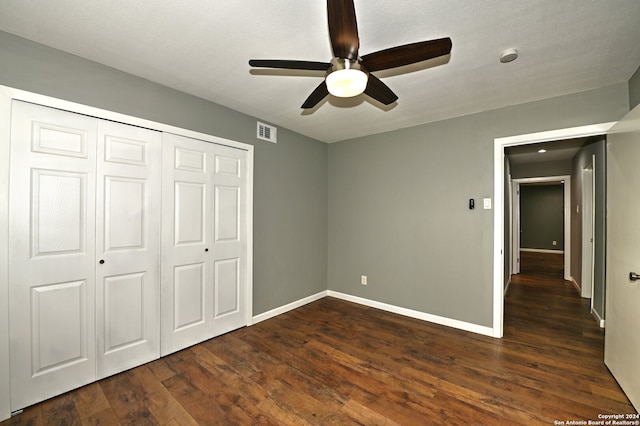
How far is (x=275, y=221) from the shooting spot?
11.9 feet

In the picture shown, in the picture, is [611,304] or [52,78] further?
[611,304]

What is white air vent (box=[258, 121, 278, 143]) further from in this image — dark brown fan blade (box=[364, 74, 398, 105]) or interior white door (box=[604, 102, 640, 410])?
interior white door (box=[604, 102, 640, 410])

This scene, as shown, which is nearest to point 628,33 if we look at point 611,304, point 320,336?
point 611,304

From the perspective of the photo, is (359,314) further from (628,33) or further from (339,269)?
(628,33)

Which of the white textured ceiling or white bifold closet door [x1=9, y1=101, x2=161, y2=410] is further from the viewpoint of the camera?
white bifold closet door [x1=9, y1=101, x2=161, y2=410]

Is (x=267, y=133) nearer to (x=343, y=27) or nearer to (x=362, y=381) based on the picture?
(x=343, y=27)

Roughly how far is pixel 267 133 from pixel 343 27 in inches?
92.0

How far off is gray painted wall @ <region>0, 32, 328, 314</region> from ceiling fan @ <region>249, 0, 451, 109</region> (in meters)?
1.49

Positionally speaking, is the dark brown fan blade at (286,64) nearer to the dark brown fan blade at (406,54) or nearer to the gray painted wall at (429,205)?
the dark brown fan blade at (406,54)

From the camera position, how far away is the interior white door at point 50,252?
1.84m

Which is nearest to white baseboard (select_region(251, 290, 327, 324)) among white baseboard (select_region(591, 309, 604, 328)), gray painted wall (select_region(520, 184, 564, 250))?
white baseboard (select_region(591, 309, 604, 328))

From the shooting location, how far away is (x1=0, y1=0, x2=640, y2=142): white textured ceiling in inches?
61.3

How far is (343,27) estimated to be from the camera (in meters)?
1.30

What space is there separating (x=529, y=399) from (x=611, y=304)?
108cm
